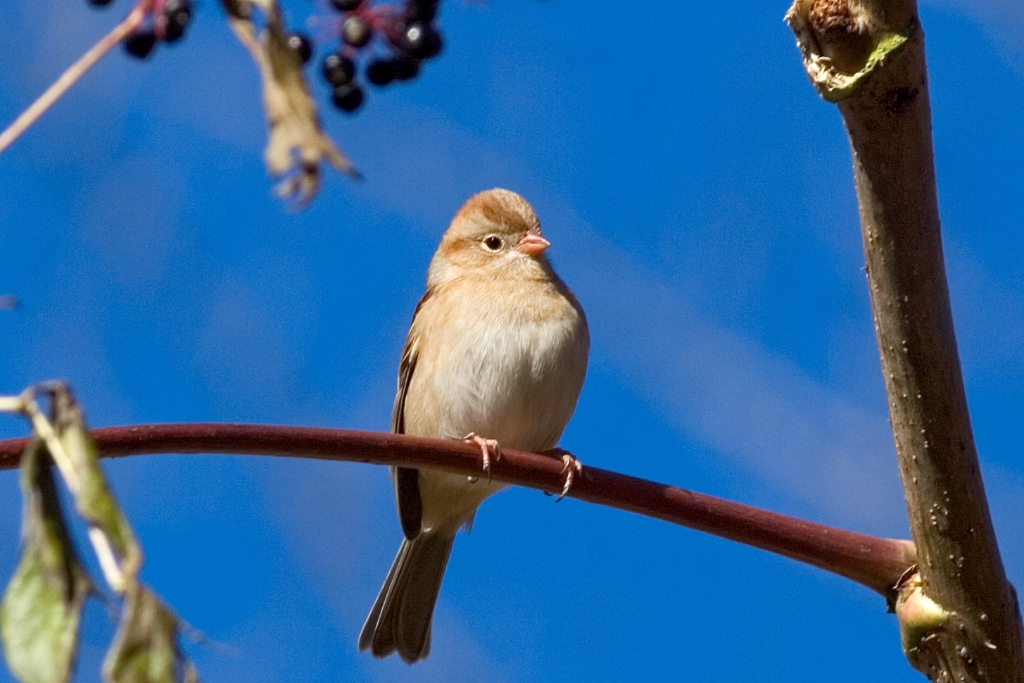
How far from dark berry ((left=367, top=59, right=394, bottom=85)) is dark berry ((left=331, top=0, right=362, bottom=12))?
0.21 metres

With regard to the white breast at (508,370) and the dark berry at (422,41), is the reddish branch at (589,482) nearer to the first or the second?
the dark berry at (422,41)

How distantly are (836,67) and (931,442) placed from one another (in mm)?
696

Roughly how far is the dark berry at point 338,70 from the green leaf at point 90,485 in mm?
1024

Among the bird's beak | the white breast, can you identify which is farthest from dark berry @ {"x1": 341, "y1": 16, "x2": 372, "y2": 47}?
the bird's beak

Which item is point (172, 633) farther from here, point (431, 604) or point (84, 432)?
point (431, 604)

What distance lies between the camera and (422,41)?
2.34 m

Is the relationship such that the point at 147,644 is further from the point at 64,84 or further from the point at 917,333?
the point at 917,333

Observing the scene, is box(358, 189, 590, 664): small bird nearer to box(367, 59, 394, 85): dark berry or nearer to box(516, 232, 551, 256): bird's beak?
box(516, 232, 551, 256): bird's beak

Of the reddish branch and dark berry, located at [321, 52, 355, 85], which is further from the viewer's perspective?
dark berry, located at [321, 52, 355, 85]

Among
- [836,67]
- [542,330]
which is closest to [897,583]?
[836,67]

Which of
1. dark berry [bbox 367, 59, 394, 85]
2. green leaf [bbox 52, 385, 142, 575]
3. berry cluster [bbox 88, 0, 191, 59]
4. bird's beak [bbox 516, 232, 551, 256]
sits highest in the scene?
bird's beak [bbox 516, 232, 551, 256]

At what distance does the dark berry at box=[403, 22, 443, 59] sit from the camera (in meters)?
2.28

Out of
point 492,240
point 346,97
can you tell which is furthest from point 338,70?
point 492,240

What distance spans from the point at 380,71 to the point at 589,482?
85 centimetres
